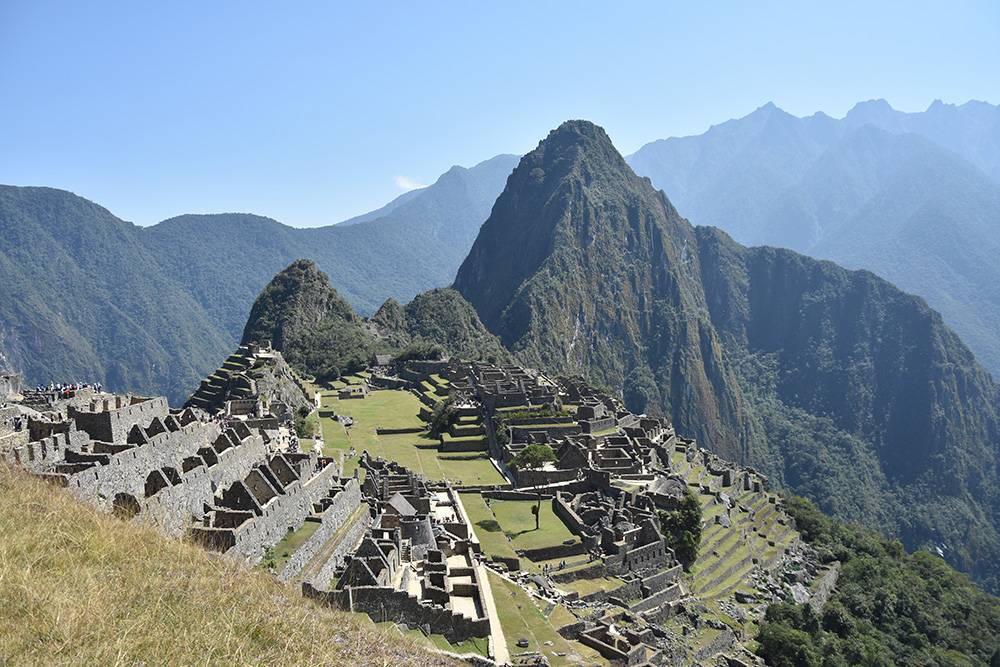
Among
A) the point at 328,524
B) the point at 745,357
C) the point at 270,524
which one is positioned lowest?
Result: the point at 328,524

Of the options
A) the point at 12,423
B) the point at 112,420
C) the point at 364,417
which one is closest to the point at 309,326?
the point at 364,417

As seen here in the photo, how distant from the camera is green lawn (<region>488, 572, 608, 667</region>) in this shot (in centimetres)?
1909

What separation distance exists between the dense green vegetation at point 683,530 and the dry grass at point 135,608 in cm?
2641

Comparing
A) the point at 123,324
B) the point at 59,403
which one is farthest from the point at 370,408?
the point at 123,324

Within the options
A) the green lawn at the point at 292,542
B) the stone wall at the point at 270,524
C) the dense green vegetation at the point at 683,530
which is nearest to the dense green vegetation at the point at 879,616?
the dense green vegetation at the point at 683,530

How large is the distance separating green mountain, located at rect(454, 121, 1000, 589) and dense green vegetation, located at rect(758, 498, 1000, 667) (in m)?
55.4

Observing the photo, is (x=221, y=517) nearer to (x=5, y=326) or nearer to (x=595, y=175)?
(x=5, y=326)

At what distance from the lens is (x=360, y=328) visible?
9056 cm

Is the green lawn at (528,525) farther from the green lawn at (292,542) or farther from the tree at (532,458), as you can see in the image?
the green lawn at (292,542)

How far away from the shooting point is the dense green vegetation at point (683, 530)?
109 ft

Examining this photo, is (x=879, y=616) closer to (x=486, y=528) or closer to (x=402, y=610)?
(x=486, y=528)

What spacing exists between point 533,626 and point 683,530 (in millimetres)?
15248

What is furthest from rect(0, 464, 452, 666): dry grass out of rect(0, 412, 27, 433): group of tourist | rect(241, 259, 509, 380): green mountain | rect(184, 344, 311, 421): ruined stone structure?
rect(241, 259, 509, 380): green mountain

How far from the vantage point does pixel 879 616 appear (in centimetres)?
4178
